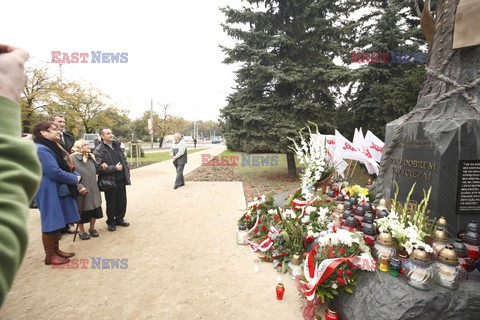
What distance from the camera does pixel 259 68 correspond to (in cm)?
888

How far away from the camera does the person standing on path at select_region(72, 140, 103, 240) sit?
13.9 ft

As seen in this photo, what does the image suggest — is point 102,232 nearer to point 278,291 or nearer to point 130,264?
point 130,264

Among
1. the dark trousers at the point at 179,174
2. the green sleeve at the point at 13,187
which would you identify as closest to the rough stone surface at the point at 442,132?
the green sleeve at the point at 13,187

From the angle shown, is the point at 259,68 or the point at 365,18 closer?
the point at 259,68

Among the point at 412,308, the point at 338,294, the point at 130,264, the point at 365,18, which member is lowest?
the point at 130,264

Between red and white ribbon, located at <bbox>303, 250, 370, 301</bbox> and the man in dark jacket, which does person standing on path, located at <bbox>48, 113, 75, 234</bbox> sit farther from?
red and white ribbon, located at <bbox>303, 250, 370, 301</bbox>

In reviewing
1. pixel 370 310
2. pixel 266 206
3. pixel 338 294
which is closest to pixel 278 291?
pixel 338 294

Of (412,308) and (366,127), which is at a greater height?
(366,127)

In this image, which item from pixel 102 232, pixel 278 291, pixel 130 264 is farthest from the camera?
pixel 102 232

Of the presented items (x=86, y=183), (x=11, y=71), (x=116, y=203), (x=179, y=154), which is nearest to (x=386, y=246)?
(x=11, y=71)

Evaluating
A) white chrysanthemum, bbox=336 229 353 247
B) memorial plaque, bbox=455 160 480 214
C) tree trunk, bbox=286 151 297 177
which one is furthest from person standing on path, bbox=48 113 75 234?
tree trunk, bbox=286 151 297 177

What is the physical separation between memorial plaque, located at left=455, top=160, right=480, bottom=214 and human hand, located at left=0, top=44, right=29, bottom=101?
4153mm

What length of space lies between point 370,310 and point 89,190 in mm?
4488

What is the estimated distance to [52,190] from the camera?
348 cm
